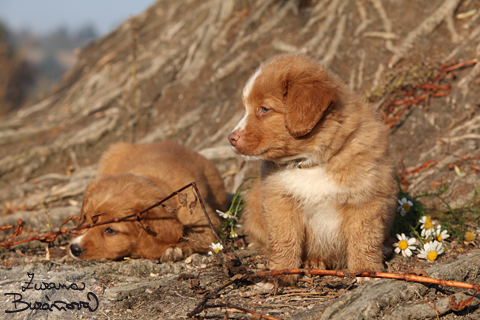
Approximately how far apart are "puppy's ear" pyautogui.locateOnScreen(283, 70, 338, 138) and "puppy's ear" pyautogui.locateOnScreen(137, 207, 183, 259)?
1667 mm

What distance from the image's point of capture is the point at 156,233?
4.09 m

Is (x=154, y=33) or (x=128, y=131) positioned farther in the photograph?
(x=154, y=33)

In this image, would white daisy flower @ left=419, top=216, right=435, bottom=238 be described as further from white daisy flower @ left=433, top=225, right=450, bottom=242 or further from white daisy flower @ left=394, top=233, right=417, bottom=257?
white daisy flower @ left=394, top=233, right=417, bottom=257

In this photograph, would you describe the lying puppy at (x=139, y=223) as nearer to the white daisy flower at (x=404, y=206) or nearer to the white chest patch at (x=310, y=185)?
the white chest patch at (x=310, y=185)

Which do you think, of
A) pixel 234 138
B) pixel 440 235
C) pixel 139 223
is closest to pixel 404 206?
pixel 440 235

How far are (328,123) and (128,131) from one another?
5.03 meters

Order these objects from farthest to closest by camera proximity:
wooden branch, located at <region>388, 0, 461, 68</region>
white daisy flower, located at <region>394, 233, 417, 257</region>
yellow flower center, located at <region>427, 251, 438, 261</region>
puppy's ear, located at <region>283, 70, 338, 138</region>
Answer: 1. wooden branch, located at <region>388, 0, 461, 68</region>
2. white daisy flower, located at <region>394, 233, 417, 257</region>
3. yellow flower center, located at <region>427, 251, 438, 261</region>
4. puppy's ear, located at <region>283, 70, 338, 138</region>

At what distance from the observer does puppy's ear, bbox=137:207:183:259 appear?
4.06 meters

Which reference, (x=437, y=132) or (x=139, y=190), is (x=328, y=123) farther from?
(x=437, y=132)

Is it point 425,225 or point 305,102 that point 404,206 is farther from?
point 305,102

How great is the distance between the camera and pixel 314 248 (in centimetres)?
363

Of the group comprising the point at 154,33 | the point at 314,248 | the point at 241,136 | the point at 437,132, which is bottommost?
the point at 314,248

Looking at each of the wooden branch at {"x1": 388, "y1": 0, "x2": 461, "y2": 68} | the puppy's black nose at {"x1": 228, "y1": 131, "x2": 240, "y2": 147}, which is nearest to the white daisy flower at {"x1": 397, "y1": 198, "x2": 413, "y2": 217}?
the puppy's black nose at {"x1": 228, "y1": 131, "x2": 240, "y2": 147}

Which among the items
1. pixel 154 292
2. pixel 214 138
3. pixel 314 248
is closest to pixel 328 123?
pixel 314 248
